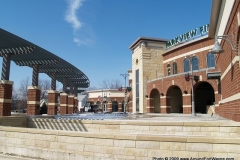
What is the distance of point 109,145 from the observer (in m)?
7.00

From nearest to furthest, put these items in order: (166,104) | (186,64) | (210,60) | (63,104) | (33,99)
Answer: (33,99), (210,60), (63,104), (166,104), (186,64)

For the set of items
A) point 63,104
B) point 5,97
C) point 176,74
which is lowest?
point 63,104

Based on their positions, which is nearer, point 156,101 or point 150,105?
point 150,105

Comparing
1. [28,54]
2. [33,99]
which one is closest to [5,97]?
[33,99]

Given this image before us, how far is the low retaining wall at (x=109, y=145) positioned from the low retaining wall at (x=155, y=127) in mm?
4383

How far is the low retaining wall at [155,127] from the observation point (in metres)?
10.0

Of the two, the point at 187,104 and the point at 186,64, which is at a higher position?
the point at 186,64

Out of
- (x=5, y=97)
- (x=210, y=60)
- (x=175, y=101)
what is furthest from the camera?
(x=175, y=101)

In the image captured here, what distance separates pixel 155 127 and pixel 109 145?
5.06m

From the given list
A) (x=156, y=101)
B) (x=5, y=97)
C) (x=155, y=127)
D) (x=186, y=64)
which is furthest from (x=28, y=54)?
(x=156, y=101)

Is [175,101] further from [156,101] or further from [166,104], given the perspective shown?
[156,101]

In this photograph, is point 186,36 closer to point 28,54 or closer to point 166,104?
point 166,104

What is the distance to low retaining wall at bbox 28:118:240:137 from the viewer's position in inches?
394

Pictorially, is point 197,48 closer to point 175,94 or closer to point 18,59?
point 175,94
